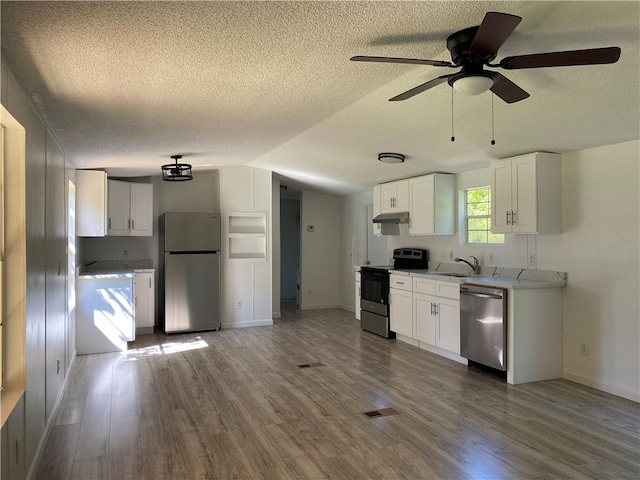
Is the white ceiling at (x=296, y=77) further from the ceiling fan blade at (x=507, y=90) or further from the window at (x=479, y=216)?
the window at (x=479, y=216)

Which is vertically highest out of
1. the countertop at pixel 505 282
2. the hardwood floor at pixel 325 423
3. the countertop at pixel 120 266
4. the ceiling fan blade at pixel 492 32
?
the ceiling fan blade at pixel 492 32

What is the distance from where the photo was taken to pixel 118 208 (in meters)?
6.27

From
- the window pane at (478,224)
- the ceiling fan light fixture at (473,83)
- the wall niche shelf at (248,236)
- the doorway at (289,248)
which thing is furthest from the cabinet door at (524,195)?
the doorway at (289,248)

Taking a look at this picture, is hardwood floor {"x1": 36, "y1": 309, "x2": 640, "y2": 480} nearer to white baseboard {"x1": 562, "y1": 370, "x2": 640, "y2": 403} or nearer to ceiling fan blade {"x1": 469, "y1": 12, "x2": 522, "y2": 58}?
white baseboard {"x1": 562, "y1": 370, "x2": 640, "y2": 403}

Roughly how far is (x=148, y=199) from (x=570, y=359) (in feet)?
18.6

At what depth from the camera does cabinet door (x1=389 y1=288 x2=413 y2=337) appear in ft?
18.4

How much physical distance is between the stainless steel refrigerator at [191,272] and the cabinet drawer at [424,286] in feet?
9.81

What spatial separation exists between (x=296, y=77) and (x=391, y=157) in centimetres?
239

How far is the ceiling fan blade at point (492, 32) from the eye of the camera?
162 centimetres

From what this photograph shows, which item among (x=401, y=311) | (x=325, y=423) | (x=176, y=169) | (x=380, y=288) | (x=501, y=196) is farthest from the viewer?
(x=380, y=288)

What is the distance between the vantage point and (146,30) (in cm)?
186

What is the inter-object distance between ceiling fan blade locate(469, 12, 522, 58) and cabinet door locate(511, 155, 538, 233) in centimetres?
263

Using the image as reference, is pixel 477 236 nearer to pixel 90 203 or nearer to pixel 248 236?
pixel 248 236

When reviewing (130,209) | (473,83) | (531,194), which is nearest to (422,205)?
(531,194)
